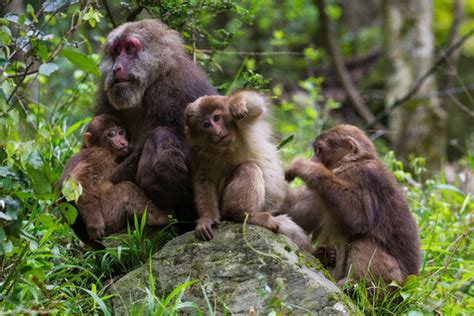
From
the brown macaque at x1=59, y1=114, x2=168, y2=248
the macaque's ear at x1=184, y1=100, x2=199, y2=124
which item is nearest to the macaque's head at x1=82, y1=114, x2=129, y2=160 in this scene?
the brown macaque at x1=59, y1=114, x2=168, y2=248

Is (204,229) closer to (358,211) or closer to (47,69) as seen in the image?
(358,211)

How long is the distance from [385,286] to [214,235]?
1.27 meters

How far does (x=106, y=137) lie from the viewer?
5762 millimetres

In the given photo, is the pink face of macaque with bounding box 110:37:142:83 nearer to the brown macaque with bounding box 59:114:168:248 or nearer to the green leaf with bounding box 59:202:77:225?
the brown macaque with bounding box 59:114:168:248

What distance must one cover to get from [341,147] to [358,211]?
620 mm

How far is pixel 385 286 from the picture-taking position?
5.11m

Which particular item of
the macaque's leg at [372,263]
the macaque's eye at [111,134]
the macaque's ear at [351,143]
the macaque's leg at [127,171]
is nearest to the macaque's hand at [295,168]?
the macaque's ear at [351,143]

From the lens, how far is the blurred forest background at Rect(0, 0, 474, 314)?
4383mm

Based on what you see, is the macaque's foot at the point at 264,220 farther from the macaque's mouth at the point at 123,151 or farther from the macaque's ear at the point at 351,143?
the macaque's mouth at the point at 123,151

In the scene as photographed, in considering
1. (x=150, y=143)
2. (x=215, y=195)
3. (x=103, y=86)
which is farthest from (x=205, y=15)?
(x=215, y=195)

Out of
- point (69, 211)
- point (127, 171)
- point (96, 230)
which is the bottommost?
point (96, 230)

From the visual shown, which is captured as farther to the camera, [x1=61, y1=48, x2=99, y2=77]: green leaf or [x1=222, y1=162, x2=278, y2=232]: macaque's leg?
[x1=222, y1=162, x2=278, y2=232]: macaque's leg

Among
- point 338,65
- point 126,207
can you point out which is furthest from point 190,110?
point 338,65

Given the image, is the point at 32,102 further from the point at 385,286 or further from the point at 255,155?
the point at 385,286
